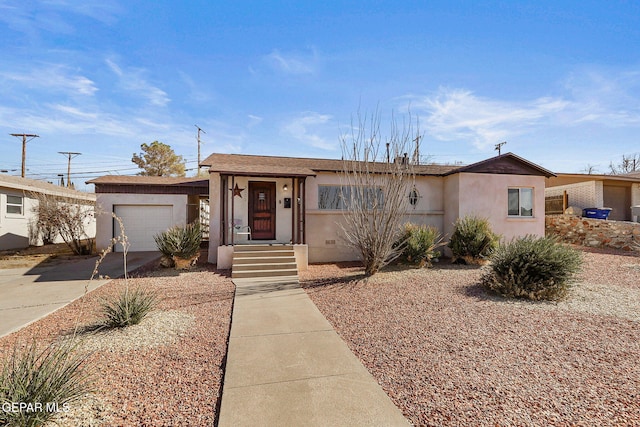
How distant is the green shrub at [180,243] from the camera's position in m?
9.10

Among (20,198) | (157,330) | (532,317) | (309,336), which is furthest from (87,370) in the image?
(20,198)

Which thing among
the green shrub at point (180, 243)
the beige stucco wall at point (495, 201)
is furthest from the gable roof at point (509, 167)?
the green shrub at point (180, 243)

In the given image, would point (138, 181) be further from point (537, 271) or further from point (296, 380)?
point (537, 271)

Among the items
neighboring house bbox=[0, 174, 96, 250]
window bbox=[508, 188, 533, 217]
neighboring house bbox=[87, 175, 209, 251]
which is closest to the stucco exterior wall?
window bbox=[508, 188, 533, 217]

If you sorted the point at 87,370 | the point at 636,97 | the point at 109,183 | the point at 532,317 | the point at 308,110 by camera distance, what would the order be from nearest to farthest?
the point at 87,370, the point at 532,317, the point at 636,97, the point at 308,110, the point at 109,183

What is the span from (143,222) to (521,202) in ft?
58.0

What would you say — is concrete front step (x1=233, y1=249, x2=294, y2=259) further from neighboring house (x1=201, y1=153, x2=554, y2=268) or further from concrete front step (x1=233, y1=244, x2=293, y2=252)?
neighboring house (x1=201, y1=153, x2=554, y2=268)

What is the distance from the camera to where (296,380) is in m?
3.08

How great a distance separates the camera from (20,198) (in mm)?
15023

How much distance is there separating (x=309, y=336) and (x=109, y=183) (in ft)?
43.5

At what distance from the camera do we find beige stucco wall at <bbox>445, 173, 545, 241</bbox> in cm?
1145

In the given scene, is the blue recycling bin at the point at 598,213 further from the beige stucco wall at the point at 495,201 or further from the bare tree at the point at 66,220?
the bare tree at the point at 66,220

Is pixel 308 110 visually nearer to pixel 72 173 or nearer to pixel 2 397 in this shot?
pixel 2 397

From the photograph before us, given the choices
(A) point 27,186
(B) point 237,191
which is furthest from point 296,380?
(A) point 27,186
